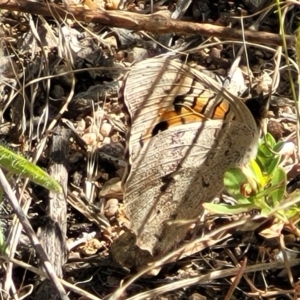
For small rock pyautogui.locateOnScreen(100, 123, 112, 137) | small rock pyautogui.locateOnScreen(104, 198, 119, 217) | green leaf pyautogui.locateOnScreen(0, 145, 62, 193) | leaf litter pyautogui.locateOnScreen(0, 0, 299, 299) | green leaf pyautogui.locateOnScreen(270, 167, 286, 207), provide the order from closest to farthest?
green leaf pyautogui.locateOnScreen(0, 145, 62, 193), green leaf pyautogui.locateOnScreen(270, 167, 286, 207), leaf litter pyautogui.locateOnScreen(0, 0, 299, 299), small rock pyautogui.locateOnScreen(104, 198, 119, 217), small rock pyautogui.locateOnScreen(100, 123, 112, 137)

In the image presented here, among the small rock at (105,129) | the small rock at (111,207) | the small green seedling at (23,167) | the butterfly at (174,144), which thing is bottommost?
the small rock at (111,207)

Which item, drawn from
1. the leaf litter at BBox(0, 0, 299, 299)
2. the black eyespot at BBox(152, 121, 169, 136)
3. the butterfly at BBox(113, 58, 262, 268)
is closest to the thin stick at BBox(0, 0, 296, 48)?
the leaf litter at BBox(0, 0, 299, 299)

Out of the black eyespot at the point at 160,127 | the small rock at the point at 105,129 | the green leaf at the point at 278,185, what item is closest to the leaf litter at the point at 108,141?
the small rock at the point at 105,129

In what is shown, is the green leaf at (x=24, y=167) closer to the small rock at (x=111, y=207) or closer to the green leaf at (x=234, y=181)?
the green leaf at (x=234, y=181)

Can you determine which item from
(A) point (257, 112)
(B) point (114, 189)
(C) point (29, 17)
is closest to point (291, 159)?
(A) point (257, 112)

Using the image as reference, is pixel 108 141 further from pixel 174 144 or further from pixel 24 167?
pixel 24 167

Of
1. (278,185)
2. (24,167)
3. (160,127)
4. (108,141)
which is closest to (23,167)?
(24,167)

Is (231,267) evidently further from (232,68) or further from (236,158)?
(232,68)

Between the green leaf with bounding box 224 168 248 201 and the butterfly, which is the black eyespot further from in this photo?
→ the green leaf with bounding box 224 168 248 201
